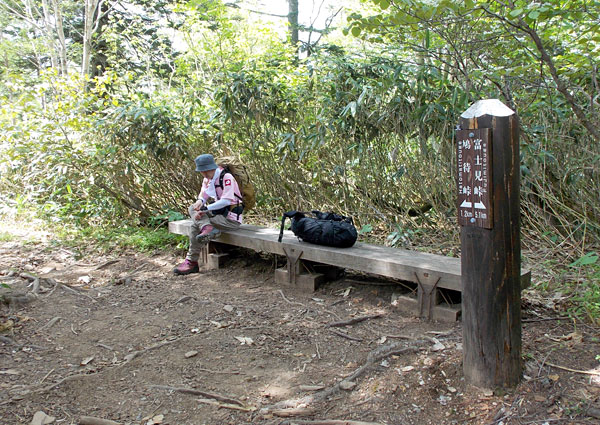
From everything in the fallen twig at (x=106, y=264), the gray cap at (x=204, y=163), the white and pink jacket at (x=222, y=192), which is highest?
the gray cap at (x=204, y=163)

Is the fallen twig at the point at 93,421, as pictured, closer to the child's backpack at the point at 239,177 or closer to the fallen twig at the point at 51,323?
the fallen twig at the point at 51,323

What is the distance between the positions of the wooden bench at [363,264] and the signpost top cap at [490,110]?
1452mm

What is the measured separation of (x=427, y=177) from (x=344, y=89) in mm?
1449

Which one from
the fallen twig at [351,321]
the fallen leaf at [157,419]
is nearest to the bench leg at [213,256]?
the fallen twig at [351,321]

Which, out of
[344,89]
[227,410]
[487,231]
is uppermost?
[344,89]

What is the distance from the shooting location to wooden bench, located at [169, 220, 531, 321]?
3.93 meters

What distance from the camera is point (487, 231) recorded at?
2.71 metres

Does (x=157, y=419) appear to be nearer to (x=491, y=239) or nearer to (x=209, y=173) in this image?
(x=491, y=239)

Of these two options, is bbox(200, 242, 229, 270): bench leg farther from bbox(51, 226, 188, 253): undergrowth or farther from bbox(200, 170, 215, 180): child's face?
bbox(200, 170, 215, 180): child's face

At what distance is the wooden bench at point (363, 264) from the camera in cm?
393

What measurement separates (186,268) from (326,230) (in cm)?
197

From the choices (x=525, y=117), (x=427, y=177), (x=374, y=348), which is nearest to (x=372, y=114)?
(x=427, y=177)

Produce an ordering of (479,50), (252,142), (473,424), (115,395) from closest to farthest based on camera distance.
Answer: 1. (473,424)
2. (115,395)
3. (479,50)
4. (252,142)

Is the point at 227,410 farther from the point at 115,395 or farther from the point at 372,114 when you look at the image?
the point at 372,114
